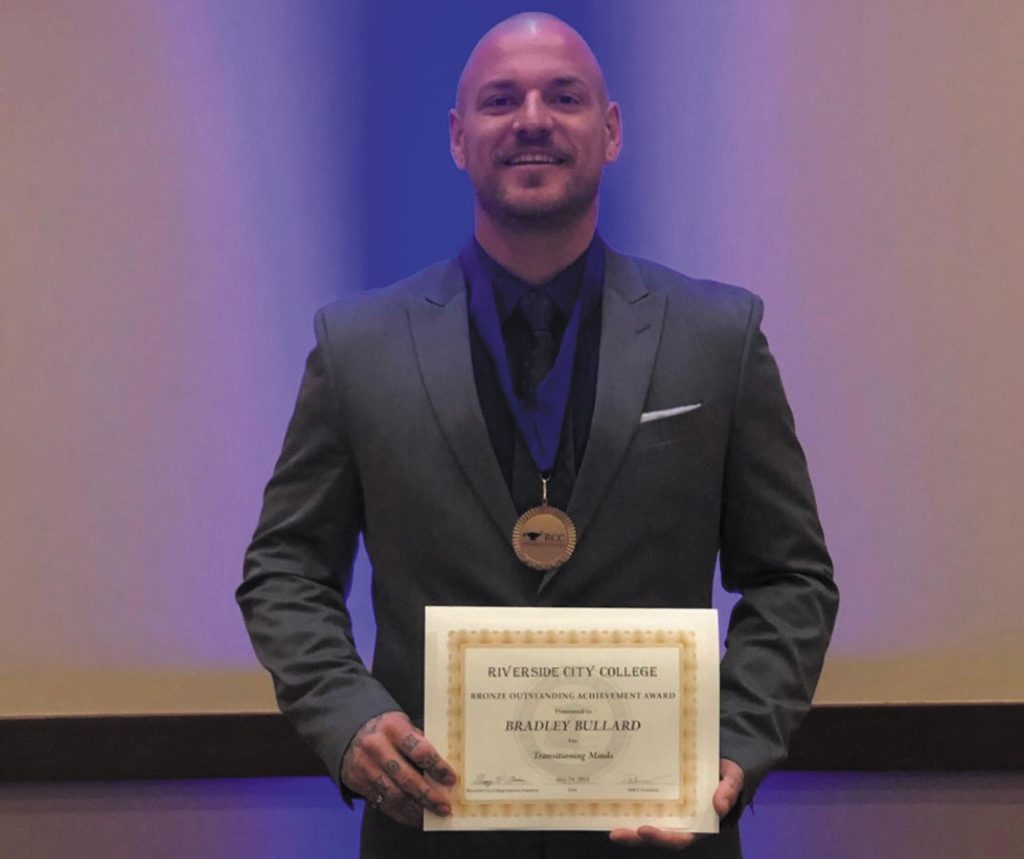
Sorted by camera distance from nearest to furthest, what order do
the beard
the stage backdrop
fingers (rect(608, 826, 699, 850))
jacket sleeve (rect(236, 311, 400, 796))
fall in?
fingers (rect(608, 826, 699, 850)), jacket sleeve (rect(236, 311, 400, 796)), the beard, the stage backdrop

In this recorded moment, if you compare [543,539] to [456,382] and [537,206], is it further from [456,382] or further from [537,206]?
[537,206]

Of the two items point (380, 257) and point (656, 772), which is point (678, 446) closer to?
Answer: point (656, 772)

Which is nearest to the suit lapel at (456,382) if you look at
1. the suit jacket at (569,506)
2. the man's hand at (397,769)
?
the suit jacket at (569,506)

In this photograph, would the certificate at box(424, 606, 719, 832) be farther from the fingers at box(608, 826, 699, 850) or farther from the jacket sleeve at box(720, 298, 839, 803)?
the jacket sleeve at box(720, 298, 839, 803)

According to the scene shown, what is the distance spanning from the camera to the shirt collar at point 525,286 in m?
1.50

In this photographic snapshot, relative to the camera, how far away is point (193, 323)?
2.07m

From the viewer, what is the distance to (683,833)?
124 centimetres

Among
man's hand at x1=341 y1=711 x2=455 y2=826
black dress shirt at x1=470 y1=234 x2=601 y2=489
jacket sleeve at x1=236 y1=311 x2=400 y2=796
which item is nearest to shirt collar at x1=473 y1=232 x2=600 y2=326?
black dress shirt at x1=470 y1=234 x2=601 y2=489

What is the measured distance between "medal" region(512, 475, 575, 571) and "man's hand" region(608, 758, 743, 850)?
289 mm

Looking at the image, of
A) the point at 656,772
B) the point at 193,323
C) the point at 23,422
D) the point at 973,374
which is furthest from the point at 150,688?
the point at 973,374

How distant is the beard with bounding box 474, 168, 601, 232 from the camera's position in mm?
1467

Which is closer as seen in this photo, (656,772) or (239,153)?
(656,772)

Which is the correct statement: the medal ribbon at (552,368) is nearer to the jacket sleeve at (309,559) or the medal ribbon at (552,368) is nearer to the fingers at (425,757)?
the jacket sleeve at (309,559)

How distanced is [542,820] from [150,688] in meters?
1.07
